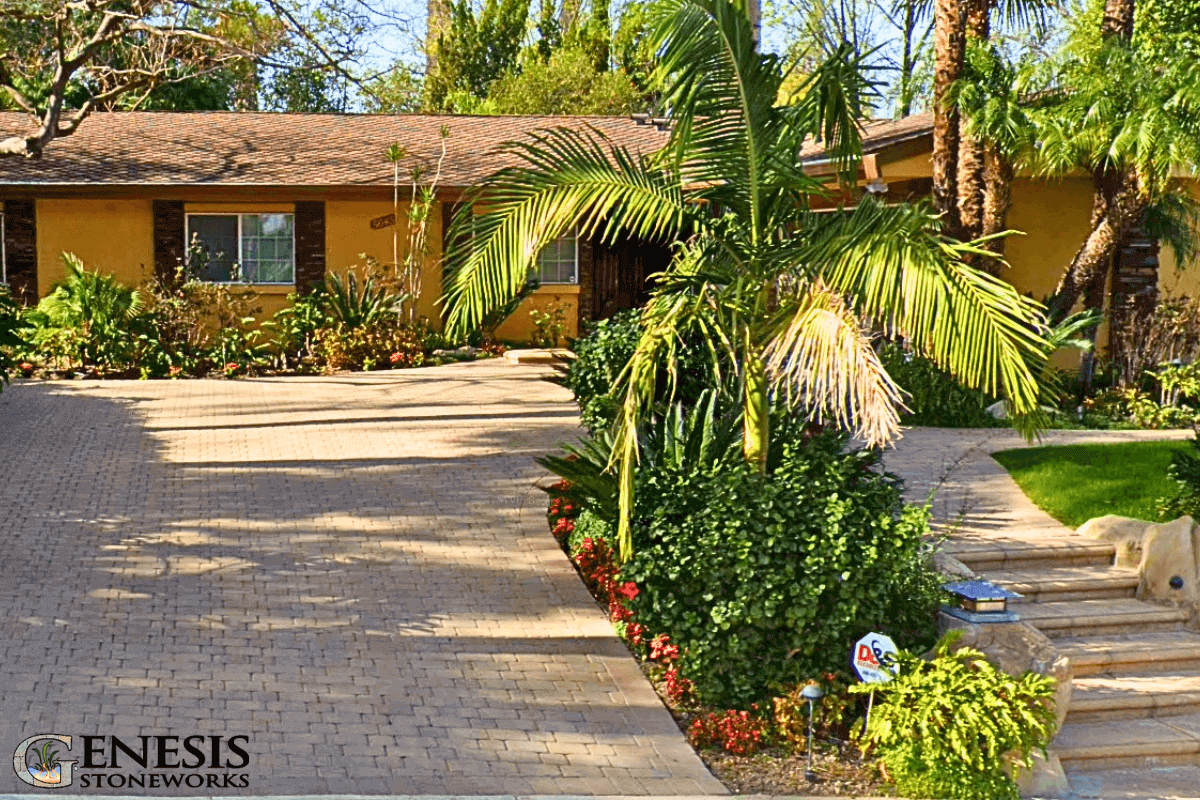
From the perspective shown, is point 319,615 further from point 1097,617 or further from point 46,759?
point 1097,617

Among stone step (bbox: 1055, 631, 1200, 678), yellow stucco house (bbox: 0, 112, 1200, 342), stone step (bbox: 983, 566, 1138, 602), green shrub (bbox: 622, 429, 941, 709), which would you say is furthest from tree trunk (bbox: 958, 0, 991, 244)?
green shrub (bbox: 622, 429, 941, 709)

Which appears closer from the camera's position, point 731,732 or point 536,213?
point 731,732

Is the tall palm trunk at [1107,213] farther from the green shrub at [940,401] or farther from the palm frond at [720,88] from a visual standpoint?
the palm frond at [720,88]

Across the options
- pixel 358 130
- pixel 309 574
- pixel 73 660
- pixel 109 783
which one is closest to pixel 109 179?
pixel 358 130

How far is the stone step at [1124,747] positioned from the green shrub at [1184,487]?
2.46 m

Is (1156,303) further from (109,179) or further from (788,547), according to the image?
(109,179)

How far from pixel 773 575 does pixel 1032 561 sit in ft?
9.41

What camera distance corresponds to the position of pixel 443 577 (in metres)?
9.38

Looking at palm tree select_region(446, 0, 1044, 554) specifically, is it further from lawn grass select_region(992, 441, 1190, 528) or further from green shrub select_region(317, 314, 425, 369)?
green shrub select_region(317, 314, 425, 369)

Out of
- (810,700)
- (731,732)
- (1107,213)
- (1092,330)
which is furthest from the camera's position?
(1092,330)

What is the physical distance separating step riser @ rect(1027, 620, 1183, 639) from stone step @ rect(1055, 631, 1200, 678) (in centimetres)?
5

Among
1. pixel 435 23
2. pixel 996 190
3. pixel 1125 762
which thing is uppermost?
pixel 435 23

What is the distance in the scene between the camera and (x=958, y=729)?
22.0 feet

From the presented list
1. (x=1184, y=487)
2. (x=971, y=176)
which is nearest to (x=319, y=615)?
(x=1184, y=487)
